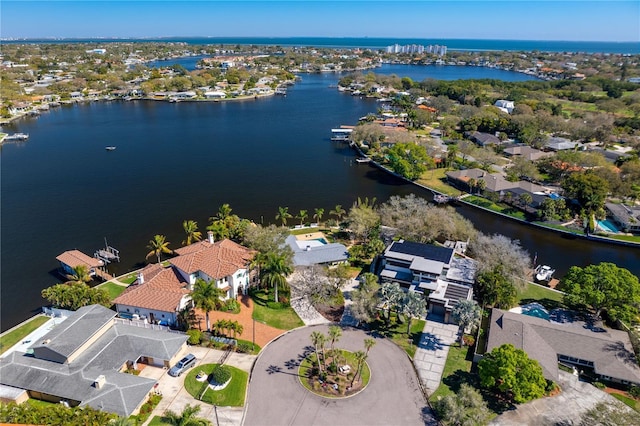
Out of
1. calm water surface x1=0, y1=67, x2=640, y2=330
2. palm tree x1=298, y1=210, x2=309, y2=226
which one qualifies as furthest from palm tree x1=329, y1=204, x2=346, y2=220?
palm tree x1=298, y1=210, x2=309, y2=226

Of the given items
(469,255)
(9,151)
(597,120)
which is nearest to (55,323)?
(469,255)

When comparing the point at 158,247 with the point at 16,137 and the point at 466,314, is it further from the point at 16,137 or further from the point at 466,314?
the point at 16,137

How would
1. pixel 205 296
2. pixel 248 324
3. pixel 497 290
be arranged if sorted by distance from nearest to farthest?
pixel 205 296 < pixel 248 324 < pixel 497 290

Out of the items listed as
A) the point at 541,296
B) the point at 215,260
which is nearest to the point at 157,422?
the point at 215,260

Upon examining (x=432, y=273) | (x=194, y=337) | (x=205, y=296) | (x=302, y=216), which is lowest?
(x=194, y=337)

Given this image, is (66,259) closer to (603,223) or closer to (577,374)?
(577,374)

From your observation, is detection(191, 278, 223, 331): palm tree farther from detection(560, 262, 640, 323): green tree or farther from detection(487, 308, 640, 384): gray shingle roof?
detection(560, 262, 640, 323): green tree
